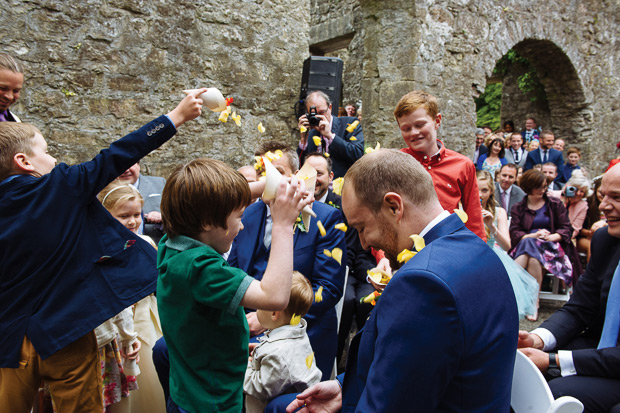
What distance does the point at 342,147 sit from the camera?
14.4 ft

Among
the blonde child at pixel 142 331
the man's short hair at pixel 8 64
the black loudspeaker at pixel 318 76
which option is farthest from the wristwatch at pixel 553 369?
the black loudspeaker at pixel 318 76

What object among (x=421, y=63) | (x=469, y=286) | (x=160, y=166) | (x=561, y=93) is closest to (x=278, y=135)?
(x=160, y=166)

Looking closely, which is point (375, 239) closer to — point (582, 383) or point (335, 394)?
point (335, 394)

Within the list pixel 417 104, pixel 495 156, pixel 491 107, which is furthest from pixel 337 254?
pixel 491 107

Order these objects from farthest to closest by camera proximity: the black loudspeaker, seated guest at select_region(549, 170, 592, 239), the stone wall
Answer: seated guest at select_region(549, 170, 592, 239) → the black loudspeaker → the stone wall

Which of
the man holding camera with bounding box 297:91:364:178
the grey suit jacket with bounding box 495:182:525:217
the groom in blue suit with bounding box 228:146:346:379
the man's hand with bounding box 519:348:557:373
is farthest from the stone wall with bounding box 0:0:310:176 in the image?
the man's hand with bounding box 519:348:557:373

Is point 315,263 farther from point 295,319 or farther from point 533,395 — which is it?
point 533,395

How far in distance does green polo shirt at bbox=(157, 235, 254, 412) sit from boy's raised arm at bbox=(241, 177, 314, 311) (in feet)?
0.18

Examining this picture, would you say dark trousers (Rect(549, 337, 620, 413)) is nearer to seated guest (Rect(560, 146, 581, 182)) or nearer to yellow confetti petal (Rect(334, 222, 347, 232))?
yellow confetti petal (Rect(334, 222, 347, 232))

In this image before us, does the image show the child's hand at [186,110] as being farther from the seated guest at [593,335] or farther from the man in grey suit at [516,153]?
the man in grey suit at [516,153]

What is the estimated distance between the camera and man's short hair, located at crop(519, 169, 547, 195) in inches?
201

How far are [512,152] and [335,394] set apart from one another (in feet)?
28.2

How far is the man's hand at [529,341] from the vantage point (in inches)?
87.5

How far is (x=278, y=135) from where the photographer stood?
5840 millimetres
